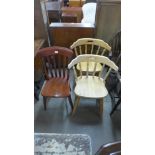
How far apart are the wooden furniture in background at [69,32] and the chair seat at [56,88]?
35.9 inches

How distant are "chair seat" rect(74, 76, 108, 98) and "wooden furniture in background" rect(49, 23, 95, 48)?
0.89 metres

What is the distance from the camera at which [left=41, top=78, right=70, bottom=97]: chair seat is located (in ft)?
6.91

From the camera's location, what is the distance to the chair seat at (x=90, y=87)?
6.81ft

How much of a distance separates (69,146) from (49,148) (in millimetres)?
173

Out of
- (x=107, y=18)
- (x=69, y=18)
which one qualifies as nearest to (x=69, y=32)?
(x=107, y=18)

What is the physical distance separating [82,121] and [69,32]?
4.56ft

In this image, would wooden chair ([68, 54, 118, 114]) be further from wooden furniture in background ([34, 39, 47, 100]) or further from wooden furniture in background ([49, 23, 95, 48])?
wooden furniture in background ([49, 23, 95, 48])

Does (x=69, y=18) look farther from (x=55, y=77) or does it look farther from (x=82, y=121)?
(x=82, y=121)

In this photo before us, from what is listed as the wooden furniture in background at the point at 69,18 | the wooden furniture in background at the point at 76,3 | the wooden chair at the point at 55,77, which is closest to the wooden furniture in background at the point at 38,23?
the wooden chair at the point at 55,77

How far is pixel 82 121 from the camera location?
221 cm

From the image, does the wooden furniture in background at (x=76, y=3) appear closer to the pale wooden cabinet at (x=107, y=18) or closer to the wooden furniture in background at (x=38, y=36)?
the pale wooden cabinet at (x=107, y=18)
